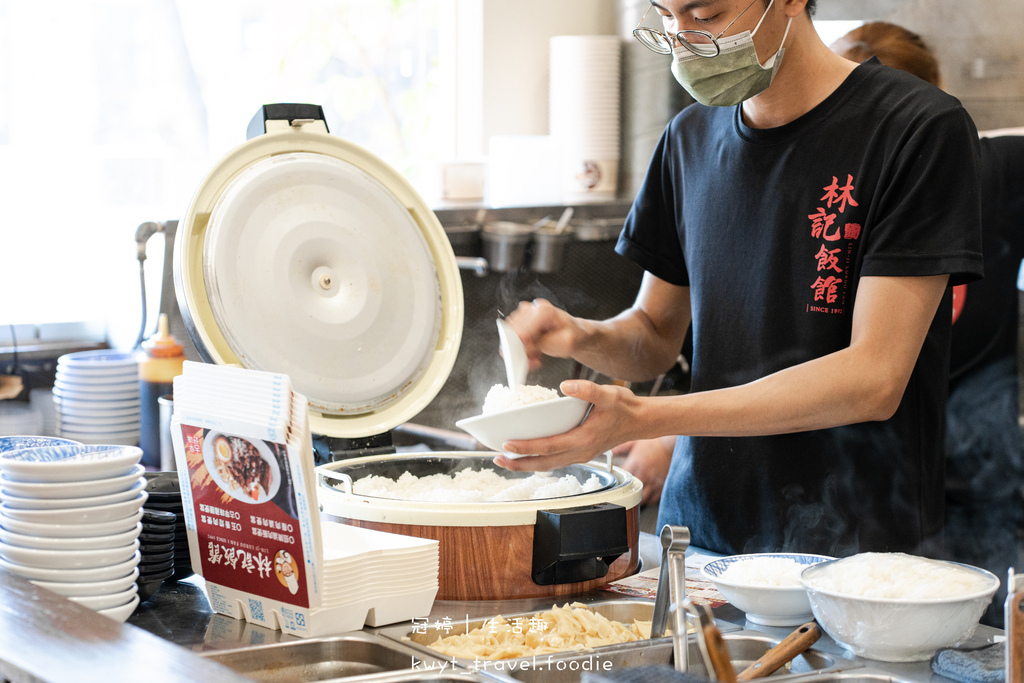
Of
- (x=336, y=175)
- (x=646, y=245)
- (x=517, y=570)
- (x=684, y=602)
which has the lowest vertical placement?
(x=517, y=570)

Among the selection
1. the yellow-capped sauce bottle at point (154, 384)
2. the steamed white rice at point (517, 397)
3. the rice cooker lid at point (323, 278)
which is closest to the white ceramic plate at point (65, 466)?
the rice cooker lid at point (323, 278)

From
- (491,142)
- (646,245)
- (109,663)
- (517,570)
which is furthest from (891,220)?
(491,142)

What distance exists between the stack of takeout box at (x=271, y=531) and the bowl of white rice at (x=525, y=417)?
17cm

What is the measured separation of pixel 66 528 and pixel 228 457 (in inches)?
8.1

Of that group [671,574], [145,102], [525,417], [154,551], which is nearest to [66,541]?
[154,551]

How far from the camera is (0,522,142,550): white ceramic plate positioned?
1.24m

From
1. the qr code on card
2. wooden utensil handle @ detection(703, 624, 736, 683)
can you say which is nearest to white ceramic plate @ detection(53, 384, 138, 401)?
the qr code on card

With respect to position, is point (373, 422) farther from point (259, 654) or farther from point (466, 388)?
point (466, 388)

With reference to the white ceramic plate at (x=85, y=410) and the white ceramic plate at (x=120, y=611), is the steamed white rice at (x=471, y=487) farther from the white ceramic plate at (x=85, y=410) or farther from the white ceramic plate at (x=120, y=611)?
the white ceramic plate at (x=85, y=410)

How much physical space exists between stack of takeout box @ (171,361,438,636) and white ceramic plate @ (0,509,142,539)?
0.12 meters

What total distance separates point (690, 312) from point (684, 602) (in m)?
1.35

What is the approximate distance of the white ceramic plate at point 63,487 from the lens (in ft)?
4.00

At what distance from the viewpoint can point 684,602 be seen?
38.1 inches

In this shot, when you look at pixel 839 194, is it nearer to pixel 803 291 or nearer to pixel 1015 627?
pixel 803 291
